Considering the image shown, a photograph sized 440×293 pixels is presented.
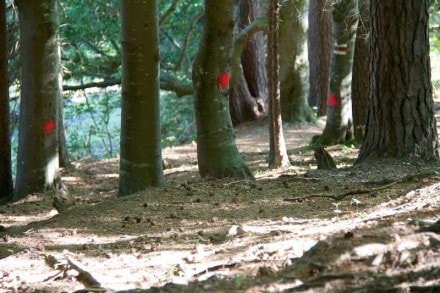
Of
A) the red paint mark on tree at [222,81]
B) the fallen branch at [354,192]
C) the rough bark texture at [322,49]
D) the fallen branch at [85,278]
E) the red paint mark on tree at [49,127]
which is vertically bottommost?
the fallen branch at [85,278]

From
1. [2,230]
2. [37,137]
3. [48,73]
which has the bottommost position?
[2,230]

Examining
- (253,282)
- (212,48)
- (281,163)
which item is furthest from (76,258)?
(281,163)

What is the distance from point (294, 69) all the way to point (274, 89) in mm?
7660

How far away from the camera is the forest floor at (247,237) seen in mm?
3924

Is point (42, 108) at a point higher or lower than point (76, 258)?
higher

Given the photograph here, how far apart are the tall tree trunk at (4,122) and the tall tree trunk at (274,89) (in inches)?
161

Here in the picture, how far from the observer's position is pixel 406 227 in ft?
14.4

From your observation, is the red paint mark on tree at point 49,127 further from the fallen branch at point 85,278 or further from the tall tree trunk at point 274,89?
the fallen branch at point 85,278

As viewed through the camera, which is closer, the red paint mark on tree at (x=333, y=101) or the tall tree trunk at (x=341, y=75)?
the tall tree trunk at (x=341, y=75)

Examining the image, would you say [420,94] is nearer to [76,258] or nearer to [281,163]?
[281,163]

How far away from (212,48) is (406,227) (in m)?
5.07

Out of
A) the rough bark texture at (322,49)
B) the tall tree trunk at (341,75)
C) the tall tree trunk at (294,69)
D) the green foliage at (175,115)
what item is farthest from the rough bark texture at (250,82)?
the green foliage at (175,115)

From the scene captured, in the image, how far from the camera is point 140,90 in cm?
892

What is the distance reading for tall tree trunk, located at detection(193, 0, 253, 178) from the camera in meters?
8.98
